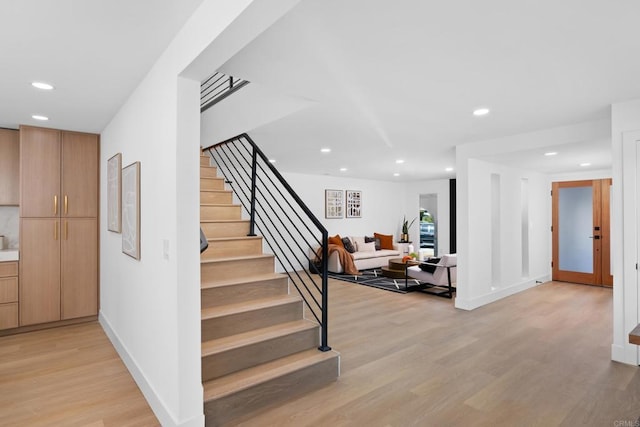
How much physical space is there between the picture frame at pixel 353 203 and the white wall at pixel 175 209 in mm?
6956

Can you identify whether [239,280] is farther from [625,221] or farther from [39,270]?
[625,221]

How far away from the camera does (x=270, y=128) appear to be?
4035 mm

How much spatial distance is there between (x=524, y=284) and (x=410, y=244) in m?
3.96

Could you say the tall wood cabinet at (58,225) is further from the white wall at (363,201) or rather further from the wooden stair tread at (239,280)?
the white wall at (363,201)

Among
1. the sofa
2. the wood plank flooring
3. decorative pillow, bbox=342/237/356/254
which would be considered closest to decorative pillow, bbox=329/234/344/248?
the sofa

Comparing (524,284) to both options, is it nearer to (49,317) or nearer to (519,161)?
(519,161)

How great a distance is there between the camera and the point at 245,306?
3023 millimetres

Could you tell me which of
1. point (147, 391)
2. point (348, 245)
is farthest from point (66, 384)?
point (348, 245)

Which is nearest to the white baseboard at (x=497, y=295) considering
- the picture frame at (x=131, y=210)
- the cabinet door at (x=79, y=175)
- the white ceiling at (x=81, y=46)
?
the picture frame at (x=131, y=210)

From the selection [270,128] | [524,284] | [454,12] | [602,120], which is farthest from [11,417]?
[524,284]

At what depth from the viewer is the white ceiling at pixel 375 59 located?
180cm

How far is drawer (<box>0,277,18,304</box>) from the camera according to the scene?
389 centimetres

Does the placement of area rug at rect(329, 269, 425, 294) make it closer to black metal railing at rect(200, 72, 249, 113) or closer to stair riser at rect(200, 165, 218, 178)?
stair riser at rect(200, 165, 218, 178)

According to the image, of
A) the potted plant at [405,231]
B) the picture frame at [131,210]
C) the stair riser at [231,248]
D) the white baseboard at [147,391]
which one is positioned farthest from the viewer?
the potted plant at [405,231]
